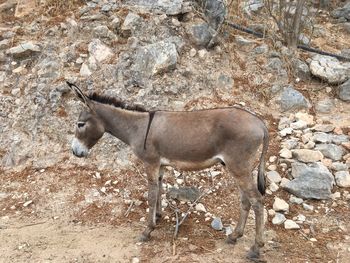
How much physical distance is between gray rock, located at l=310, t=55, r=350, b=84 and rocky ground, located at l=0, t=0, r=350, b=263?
28 mm

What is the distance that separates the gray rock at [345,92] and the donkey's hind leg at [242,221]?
3682mm

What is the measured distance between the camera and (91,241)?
569 cm

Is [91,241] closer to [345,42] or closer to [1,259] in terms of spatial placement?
[1,259]

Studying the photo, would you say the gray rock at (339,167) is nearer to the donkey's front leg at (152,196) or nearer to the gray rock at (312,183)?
the gray rock at (312,183)

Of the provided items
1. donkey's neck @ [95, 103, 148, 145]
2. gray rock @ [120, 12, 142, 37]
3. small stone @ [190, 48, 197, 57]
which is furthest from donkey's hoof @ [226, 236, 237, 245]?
gray rock @ [120, 12, 142, 37]

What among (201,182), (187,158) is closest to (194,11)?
(201,182)

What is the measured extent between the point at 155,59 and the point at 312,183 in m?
3.40

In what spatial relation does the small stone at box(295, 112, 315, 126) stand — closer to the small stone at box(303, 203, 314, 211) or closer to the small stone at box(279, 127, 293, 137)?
the small stone at box(279, 127, 293, 137)

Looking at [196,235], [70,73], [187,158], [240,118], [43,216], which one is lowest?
[43,216]

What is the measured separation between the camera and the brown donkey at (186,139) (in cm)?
497

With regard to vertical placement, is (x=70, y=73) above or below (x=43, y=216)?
above

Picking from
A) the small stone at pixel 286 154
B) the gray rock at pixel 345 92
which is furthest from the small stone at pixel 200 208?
the gray rock at pixel 345 92

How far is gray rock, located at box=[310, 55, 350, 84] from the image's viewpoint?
8.24m

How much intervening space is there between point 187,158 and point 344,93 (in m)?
4.10
